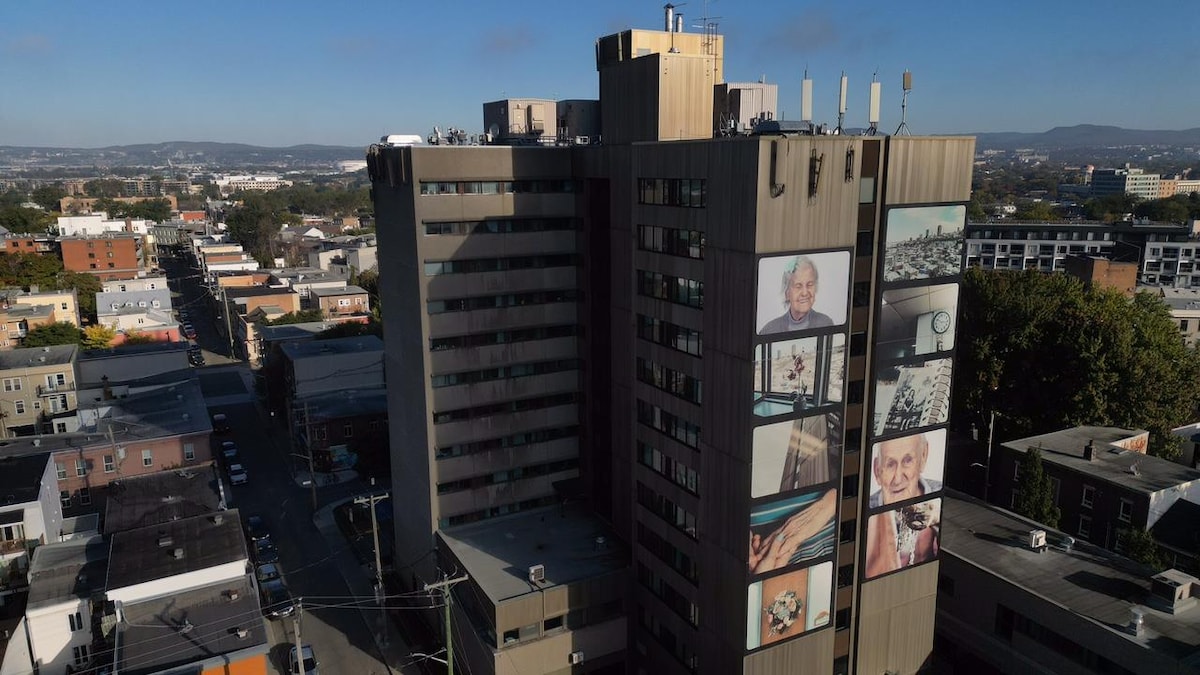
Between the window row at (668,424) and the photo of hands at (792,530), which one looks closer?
the photo of hands at (792,530)

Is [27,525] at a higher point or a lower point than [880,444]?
lower

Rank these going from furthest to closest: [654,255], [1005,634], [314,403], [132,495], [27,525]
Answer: [314,403]
[132,495]
[27,525]
[1005,634]
[654,255]

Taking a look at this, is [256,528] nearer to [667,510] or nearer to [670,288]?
[667,510]

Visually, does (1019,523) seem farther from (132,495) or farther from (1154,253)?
(1154,253)

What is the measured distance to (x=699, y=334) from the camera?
31734mm

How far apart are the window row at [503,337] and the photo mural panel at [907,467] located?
19.2 meters

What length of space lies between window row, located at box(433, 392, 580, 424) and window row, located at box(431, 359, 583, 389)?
1.53m

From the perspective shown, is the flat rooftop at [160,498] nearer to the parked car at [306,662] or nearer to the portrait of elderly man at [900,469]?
the parked car at [306,662]

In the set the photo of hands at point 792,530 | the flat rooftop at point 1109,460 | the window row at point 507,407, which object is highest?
the window row at point 507,407

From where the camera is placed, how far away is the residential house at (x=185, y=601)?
111 ft

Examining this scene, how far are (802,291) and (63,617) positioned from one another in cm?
4009

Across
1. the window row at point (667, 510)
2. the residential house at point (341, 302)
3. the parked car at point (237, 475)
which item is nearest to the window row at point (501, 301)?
the window row at point (667, 510)

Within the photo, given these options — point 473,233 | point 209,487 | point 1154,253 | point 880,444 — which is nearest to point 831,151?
point 880,444

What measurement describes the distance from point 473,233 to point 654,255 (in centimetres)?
1234
